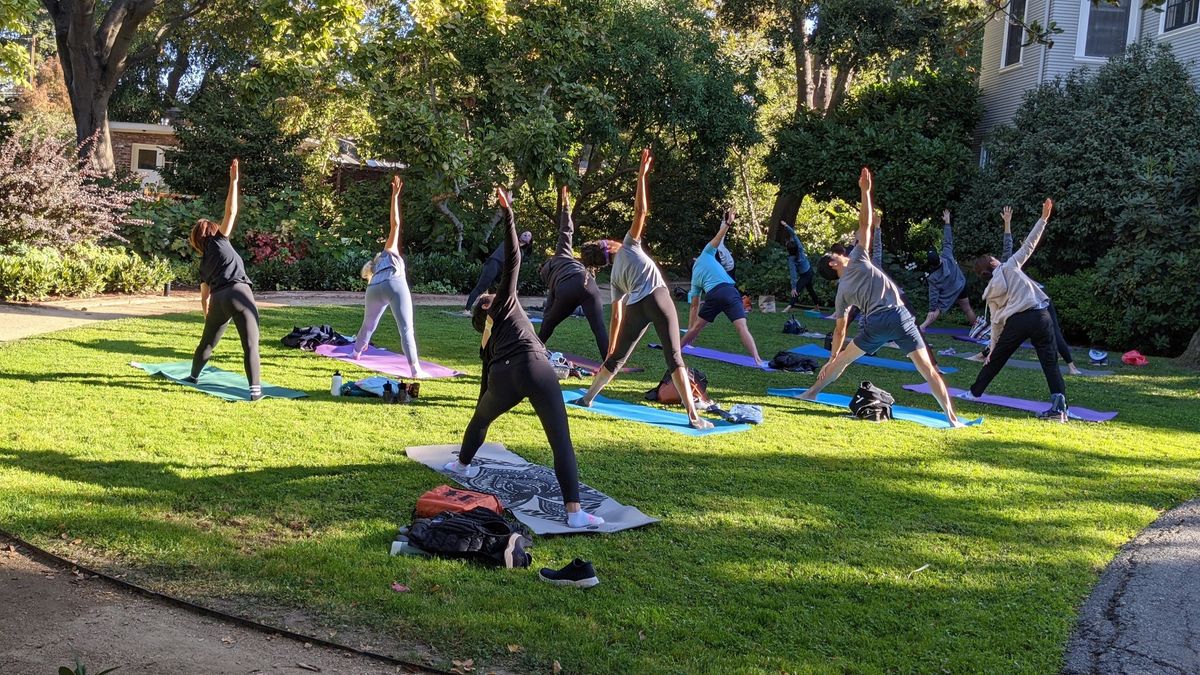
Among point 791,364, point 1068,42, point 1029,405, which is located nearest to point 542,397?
point 1029,405

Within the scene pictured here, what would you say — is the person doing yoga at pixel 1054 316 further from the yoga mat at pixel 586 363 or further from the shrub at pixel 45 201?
the shrub at pixel 45 201

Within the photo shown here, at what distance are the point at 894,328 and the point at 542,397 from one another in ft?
15.1

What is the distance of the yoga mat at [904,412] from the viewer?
32.1 ft

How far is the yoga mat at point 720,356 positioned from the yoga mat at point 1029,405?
84.0 inches

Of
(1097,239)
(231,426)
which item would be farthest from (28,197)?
(1097,239)

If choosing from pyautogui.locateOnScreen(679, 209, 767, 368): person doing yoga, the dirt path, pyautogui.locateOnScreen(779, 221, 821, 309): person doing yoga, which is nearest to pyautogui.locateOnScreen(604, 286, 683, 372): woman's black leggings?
pyautogui.locateOnScreen(679, 209, 767, 368): person doing yoga

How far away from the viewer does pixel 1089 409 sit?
36.1ft

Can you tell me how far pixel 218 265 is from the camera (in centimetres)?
907

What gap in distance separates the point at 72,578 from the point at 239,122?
2184 cm

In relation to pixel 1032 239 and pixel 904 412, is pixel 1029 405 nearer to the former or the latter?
pixel 904 412

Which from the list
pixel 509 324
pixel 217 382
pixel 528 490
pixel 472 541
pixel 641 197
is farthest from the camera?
pixel 217 382

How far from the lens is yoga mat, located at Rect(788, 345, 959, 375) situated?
13588 mm

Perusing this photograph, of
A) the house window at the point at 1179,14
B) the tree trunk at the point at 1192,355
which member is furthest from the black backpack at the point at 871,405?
the house window at the point at 1179,14

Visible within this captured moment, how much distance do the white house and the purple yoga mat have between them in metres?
13.9
